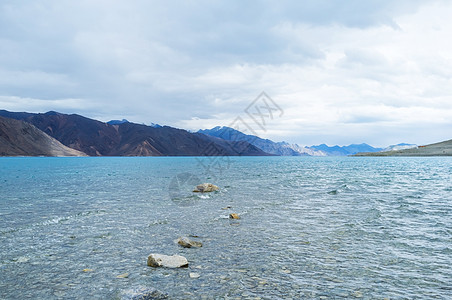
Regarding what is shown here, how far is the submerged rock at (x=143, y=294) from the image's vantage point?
821cm

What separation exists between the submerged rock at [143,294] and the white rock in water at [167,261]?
2.36m

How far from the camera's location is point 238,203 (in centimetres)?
2742

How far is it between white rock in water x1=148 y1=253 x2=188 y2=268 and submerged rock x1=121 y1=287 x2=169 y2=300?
7.74 feet

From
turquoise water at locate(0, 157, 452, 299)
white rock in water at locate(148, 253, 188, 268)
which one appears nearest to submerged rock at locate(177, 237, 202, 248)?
turquoise water at locate(0, 157, 452, 299)

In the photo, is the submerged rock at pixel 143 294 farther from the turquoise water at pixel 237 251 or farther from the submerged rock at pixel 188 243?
the submerged rock at pixel 188 243

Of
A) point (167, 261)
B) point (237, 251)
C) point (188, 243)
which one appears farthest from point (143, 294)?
point (237, 251)

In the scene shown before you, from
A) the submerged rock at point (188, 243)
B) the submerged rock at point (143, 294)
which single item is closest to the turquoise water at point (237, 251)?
the submerged rock at point (143, 294)

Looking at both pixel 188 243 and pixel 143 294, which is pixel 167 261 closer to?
pixel 188 243

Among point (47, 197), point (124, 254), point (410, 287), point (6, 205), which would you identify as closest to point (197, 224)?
point (124, 254)

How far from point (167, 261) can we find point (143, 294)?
9.48 feet

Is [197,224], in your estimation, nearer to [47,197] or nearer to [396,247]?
[396,247]

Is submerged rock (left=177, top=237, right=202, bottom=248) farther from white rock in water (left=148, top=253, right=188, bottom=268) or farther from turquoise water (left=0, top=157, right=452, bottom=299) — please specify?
white rock in water (left=148, top=253, right=188, bottom=268)

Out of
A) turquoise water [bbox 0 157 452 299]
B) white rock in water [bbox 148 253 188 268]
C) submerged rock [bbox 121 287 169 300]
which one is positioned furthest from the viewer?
white rock in water [bbox 148 253 188 268]

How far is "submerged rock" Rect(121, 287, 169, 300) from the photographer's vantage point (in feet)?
26.9
